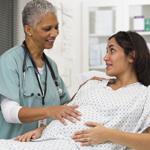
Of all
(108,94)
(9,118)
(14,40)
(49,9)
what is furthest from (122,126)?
(14,40)

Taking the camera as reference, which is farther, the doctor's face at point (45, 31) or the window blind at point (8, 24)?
the window blind at point (8, 24)

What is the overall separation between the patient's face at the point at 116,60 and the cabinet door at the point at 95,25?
6.25 feet

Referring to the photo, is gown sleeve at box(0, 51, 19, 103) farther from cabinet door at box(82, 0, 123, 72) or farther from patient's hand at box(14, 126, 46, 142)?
cabinet door at box(82, 0, 123, 72)

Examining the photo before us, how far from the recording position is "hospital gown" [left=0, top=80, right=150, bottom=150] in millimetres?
1191

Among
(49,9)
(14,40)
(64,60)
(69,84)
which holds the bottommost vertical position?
(69,84)

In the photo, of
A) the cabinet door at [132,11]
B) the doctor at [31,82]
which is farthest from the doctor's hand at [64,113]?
the cabinet door at [132,11]

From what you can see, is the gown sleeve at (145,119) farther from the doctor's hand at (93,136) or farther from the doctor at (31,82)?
the doctor at (31,82)

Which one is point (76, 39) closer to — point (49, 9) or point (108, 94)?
point (49, 9)

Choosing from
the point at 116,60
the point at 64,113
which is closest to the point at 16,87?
the point at 64,113

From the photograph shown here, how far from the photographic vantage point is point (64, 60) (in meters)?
3.06

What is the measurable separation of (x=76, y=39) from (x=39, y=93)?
194 cm

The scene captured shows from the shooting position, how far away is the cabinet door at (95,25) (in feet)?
11.1

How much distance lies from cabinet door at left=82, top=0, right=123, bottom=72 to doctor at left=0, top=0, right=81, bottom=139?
1669 millimetres

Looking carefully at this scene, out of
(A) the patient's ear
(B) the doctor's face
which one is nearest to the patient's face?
(A) the patient's ear
